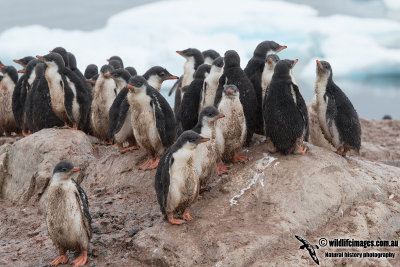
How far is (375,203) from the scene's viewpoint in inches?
241

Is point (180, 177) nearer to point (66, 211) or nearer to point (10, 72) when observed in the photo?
point (66, 211)

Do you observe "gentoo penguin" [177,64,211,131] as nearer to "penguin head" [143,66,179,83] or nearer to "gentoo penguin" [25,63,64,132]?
"penguin head" [143,66,179,83]

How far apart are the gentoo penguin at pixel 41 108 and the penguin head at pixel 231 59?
410 centimetres

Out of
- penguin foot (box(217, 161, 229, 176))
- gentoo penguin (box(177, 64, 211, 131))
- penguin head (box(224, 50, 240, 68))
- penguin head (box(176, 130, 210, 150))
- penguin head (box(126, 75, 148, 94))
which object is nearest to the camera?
penguin head (box(176, 130, 210, 150))

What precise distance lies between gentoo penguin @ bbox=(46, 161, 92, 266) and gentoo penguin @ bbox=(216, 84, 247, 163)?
80.4 inches

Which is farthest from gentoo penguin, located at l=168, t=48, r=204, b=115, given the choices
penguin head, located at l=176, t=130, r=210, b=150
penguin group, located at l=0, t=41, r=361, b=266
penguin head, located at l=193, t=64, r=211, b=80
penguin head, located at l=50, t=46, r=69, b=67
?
penguin head, located at l=176, t=130, r=210, b=150

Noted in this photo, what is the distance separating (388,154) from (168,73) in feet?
22.9

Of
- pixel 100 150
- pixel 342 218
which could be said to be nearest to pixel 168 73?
pixel 100 150

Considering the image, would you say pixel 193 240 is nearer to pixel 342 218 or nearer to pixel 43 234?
pixel 342 218

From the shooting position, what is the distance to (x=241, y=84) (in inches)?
273

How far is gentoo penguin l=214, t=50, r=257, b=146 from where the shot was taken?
6938mm

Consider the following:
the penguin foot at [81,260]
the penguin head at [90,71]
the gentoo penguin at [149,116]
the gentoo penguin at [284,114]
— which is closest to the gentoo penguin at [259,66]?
the gentoo penguin at [284,114]

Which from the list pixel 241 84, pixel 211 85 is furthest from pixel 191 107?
pixel 241 84

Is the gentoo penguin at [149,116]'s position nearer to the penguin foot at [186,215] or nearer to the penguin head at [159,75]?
the penguin head at [159,75]
